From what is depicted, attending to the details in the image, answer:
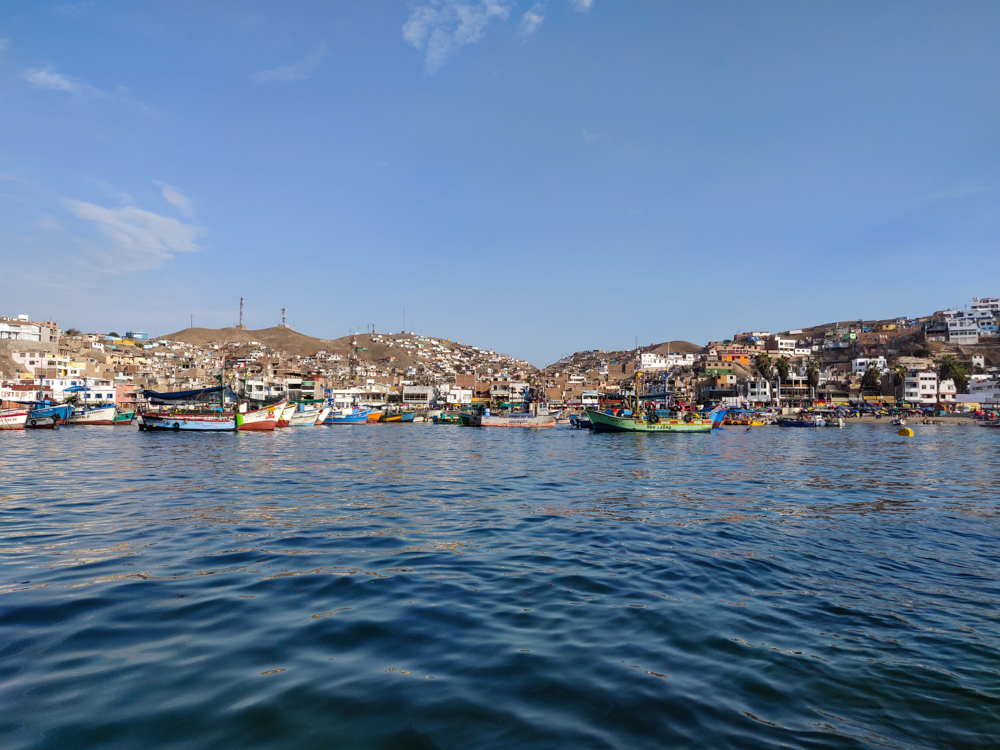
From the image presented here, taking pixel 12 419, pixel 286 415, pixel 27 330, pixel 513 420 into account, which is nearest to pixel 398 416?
pixel 513 420

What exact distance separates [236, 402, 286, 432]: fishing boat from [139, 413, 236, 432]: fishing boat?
0.98 meters

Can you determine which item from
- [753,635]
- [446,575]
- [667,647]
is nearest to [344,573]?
[446,575]

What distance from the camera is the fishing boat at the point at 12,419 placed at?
50.9 m

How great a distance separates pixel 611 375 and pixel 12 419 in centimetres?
12534

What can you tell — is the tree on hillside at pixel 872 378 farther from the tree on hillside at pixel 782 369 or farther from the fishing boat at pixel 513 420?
the fishing boat at pixel 513 420

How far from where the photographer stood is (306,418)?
70062mm

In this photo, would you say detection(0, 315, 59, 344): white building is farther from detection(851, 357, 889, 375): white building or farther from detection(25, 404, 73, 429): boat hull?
detection(851, 357, 889, 375): white building

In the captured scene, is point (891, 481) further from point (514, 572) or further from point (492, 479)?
point (514, 572)

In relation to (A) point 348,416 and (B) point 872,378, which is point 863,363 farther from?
(A) point 348,416

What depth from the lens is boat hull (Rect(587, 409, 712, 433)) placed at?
2226 inches

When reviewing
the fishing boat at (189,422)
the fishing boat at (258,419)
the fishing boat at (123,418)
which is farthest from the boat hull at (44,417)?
the fishing boat at (258,419)

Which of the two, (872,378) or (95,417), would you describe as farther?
(872,378)

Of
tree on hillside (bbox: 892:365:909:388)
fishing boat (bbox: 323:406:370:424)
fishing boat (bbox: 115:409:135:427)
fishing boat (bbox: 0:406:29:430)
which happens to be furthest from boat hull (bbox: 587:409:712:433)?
tree on hillside (bbox: 892:365:909:388)

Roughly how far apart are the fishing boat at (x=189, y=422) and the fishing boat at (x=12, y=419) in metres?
12.5
